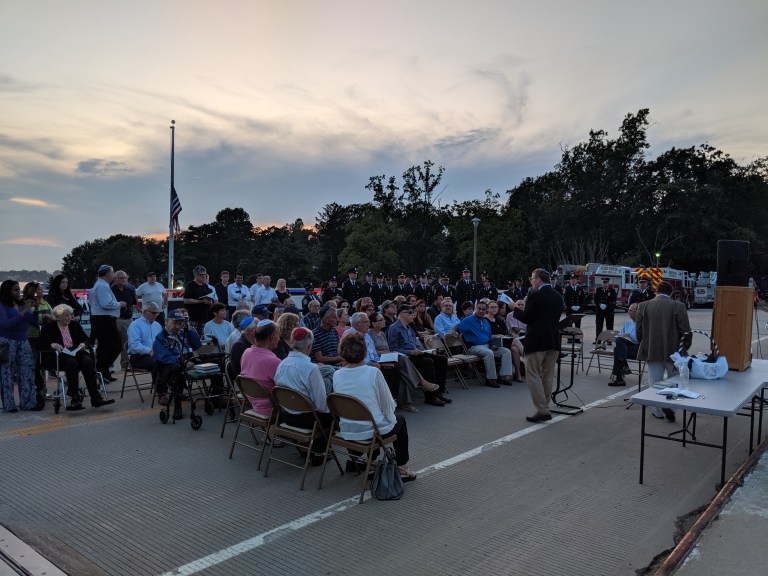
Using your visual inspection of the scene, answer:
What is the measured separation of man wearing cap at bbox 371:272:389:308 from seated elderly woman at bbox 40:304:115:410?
10.0 meters

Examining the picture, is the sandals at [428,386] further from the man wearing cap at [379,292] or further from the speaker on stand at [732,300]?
the man wearing cap at [379,292]

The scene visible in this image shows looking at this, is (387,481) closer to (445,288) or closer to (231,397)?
(231,397)

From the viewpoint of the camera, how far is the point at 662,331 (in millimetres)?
6836

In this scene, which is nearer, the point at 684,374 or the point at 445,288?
the point at 684,374

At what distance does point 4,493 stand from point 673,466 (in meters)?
5.86

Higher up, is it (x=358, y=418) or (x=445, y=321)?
(x=445, y=321)

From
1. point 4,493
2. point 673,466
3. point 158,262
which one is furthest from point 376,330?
point 158,262

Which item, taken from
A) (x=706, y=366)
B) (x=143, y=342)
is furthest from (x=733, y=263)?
(x=143, y=342)

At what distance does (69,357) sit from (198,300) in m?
2.86

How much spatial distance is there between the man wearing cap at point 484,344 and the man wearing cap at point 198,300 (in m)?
4.55

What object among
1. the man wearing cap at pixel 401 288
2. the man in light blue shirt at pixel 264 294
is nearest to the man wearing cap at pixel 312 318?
the man in light blue shirt at pixel 264 294

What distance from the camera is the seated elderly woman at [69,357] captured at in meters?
7.19

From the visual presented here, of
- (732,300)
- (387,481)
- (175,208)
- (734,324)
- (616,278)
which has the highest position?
(175,208)

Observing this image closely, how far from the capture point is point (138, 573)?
3.35 meters
